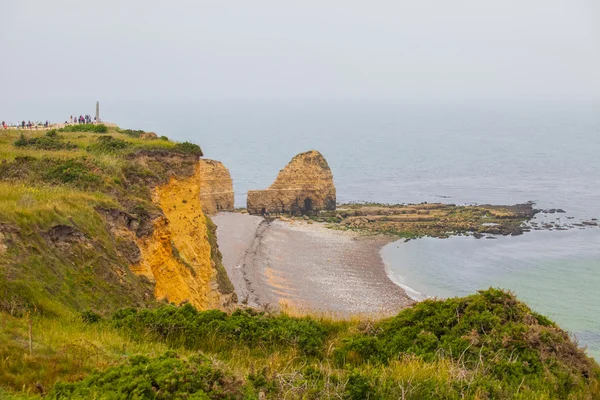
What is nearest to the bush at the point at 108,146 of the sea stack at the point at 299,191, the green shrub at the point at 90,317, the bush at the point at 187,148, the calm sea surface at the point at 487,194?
the bush at the point at 187,148

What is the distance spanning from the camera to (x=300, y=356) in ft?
44.3

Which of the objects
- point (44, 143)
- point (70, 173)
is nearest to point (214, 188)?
point (44, 143)

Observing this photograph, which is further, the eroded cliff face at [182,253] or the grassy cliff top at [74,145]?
the grassy cliff top at [74,145]

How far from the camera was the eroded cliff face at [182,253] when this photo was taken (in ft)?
80.3

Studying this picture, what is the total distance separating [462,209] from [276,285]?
136 ft

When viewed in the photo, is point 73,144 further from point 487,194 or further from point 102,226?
point 487,194

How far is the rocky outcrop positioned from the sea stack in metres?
2.96

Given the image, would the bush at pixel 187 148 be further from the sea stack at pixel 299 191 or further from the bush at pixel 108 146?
the sea stack at pixel 299 191

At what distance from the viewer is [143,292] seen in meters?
20.7

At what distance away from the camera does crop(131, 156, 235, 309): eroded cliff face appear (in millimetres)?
24480

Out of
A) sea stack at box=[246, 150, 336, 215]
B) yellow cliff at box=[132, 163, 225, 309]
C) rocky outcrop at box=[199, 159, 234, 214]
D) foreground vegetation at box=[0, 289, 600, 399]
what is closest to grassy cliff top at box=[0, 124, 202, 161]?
yellow cliff at box=[132, 163, 225, 309]

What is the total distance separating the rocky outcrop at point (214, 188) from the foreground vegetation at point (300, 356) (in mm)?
65909

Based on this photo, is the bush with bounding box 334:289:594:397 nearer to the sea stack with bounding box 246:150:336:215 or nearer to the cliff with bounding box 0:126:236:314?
the cliff with bounding box 0:126:236:314

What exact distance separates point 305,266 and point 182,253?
29.7 meters
